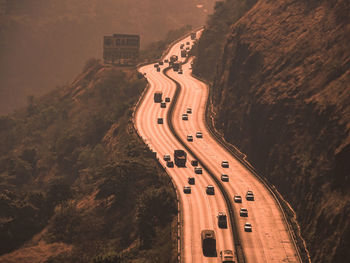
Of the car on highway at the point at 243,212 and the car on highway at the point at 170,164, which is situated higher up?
the car on highway at the point at 170,164

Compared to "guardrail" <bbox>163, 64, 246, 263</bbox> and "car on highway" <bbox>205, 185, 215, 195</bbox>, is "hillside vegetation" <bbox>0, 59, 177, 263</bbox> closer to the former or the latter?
"car on highway" <bbox>205, 185, 215, 195</bbox>

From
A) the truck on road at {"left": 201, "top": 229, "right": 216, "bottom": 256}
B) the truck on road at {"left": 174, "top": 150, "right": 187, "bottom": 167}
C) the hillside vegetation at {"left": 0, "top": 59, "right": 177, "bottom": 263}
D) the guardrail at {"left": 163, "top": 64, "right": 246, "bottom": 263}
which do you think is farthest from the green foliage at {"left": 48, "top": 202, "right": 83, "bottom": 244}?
the truck on road at {"left": 201, "top": 229, "right": 216, "bottom": 256}

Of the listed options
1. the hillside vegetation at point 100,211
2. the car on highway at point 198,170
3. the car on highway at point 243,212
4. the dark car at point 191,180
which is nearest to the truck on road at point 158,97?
the hillside vegetation at point 100,211

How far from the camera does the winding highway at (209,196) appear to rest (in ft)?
235

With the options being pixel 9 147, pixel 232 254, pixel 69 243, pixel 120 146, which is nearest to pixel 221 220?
pixel 232 254

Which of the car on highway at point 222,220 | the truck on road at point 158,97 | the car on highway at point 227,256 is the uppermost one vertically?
the truck on road at point 158,97

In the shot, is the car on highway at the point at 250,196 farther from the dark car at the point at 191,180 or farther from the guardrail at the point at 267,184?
the dark car at the point at 191,180

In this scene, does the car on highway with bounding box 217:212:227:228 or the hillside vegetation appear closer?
the car on highway with bounding box 217:212:227:228

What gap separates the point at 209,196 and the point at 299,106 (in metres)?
21.0

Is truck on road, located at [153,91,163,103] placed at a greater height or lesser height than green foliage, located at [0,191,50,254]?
greater

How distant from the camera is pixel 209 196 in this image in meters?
90.6

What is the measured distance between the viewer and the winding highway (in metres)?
71.5

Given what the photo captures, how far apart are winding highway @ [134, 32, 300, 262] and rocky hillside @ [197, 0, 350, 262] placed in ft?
11.0

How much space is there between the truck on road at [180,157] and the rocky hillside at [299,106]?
1237cm
